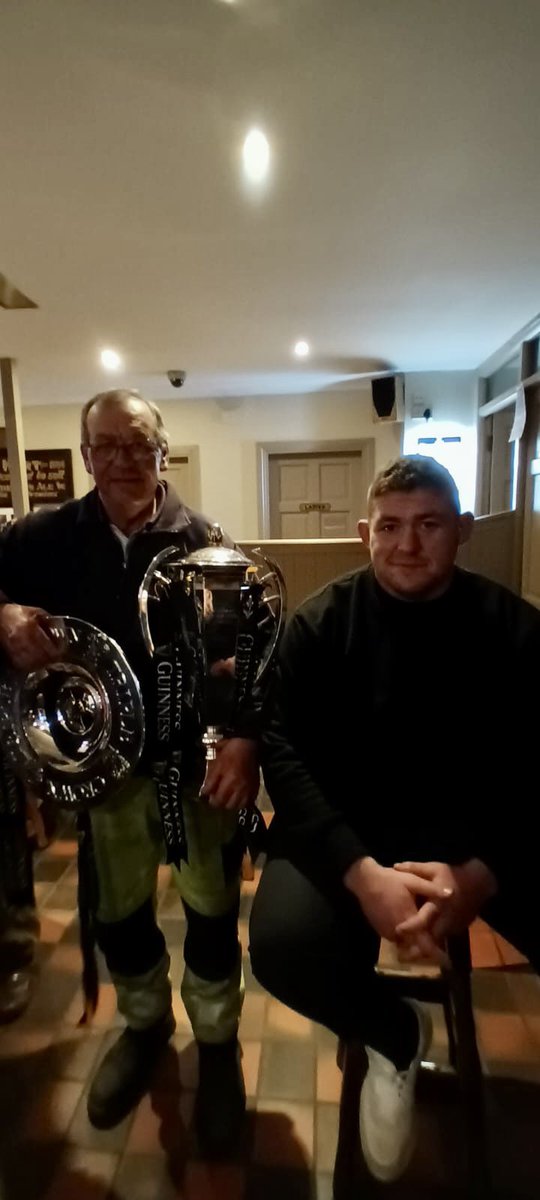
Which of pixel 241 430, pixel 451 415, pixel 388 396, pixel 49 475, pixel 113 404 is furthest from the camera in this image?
pixel 49 475

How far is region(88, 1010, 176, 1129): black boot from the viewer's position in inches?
Result: 43.3

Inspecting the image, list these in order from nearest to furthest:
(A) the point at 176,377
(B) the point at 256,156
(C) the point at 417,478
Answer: (C) the point at 417,478 < (B) the point at 256,156 < (A) the point at 176,377

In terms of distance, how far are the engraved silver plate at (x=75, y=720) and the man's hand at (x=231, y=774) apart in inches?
4.8

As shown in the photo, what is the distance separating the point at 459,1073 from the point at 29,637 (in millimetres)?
924

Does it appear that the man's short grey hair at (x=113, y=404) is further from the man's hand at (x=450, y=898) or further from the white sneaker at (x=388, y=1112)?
the white sneaker at (x=388, y=1112)

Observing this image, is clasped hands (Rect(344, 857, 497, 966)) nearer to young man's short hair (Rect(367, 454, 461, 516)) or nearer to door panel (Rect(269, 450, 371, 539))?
young man's short hair (Rect(367, 454, 461, 516))

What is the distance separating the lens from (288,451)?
207 inches

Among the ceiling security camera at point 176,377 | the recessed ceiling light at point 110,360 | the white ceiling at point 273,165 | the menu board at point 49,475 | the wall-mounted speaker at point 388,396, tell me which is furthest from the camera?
the menu board at point 49,475

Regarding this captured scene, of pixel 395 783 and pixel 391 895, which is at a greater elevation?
pixel 395 783

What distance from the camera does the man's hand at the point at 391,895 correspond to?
83 cm

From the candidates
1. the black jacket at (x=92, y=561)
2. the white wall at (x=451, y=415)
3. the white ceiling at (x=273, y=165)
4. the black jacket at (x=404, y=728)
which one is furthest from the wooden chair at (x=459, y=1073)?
the white wall at (x=451, y=415)

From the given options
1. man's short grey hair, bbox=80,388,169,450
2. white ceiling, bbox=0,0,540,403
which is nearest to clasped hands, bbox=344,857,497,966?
man's short grey hair, bbox=80,388,169,450

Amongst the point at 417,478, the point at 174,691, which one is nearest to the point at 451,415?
the point at 417,478

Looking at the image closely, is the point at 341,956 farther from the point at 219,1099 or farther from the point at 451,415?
the point at 451,415
